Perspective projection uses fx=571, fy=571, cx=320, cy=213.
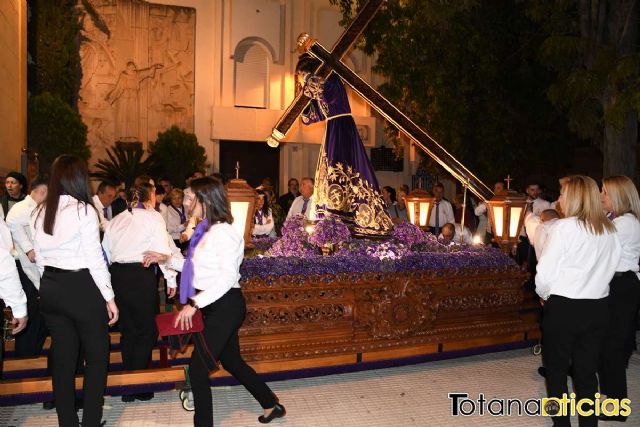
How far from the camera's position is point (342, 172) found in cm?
734

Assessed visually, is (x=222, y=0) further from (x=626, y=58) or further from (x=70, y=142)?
(x=626, y=58)

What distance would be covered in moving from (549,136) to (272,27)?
9256mm

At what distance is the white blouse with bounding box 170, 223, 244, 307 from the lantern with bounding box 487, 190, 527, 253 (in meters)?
4.06

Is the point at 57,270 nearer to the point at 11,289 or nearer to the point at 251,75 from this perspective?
the point at 11,289

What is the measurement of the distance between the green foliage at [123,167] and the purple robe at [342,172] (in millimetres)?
9523

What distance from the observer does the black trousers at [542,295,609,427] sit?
4156 millimetres

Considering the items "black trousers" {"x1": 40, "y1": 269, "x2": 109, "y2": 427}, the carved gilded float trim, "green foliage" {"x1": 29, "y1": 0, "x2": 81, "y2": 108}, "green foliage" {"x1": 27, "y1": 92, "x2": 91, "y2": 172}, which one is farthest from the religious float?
"green foliage" {"x1": 29, "y1": 0, "x2": 81, "y2": 108}

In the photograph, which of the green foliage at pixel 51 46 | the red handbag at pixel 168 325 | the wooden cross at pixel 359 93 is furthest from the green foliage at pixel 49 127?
the red handbag at pixel 168 325

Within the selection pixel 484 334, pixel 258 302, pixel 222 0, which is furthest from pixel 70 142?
pixel 484 334

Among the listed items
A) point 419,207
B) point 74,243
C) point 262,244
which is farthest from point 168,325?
point 419,207

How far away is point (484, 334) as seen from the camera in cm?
716

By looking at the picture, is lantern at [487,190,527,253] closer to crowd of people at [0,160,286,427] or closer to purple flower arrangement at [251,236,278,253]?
purple flower arrangement at [251,236,278,253]

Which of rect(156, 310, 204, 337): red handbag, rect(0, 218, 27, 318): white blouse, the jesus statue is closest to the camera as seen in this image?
rect(0, 218, 27, 318): white blouse

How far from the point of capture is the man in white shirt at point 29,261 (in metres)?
5.59
